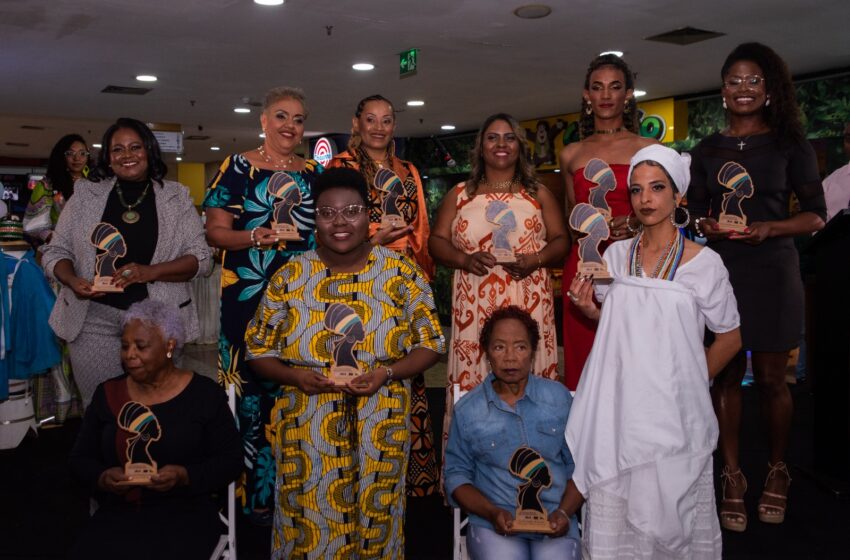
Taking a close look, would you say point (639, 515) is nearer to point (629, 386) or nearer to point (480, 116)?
point (629, 386)

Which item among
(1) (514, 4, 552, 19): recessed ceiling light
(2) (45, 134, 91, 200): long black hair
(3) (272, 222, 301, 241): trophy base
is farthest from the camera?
(1) (514, 4, 552, 19): recessed ceiling light

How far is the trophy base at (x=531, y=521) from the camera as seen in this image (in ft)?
7.21

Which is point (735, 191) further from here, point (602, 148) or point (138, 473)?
point (138, 473)

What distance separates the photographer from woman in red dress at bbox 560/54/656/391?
130 inches

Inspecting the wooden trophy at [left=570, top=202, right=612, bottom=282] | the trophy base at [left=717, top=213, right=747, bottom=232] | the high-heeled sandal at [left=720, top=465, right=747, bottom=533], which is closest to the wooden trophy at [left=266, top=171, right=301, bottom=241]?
the wooden trophy at [left=570, top=202, right=612, bottom=282]

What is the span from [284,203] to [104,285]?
2.38ft

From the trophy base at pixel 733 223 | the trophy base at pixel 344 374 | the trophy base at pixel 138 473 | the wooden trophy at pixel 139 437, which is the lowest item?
the trophy base at pixel 138 473

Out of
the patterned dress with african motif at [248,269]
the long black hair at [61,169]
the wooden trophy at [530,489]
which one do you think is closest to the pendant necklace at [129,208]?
the patterned dress with african motif at [248,269]

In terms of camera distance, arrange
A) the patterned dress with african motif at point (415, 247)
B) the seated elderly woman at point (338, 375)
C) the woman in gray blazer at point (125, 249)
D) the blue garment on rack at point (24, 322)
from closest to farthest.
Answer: the seated elderly woman at point (338, 375), the woman in gray blazer at point (125, 249), the patterned dress with african motif at point (415, 247), the blue garment on rack at point (24, 322)

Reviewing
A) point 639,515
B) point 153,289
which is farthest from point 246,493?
point 639,515

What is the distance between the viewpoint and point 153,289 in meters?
3.10

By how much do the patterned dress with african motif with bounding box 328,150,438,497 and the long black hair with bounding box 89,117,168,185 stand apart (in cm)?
81

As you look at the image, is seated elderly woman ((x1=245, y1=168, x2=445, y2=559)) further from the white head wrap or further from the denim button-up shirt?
the white head wrap

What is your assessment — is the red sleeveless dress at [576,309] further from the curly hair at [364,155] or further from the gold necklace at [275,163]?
the gold necklace at [275,163]
